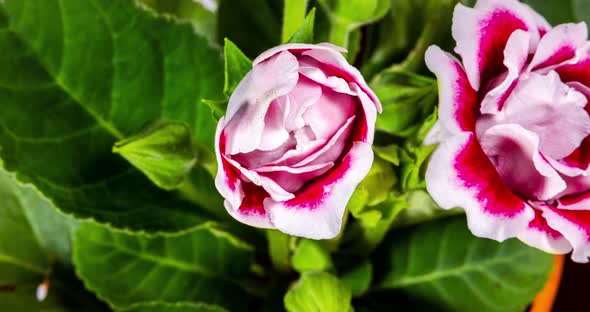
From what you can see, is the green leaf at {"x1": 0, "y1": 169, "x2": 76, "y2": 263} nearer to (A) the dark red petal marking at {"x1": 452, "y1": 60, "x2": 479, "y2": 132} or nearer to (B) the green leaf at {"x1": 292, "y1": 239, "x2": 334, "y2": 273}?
(B) the green leaf at {"x1": 292, "y1": 239, "x2": 334, "y2": 273}

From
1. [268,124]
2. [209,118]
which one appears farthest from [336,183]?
[209,118]

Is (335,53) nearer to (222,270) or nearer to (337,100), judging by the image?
(337,100)

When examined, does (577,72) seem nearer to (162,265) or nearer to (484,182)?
(484,182)

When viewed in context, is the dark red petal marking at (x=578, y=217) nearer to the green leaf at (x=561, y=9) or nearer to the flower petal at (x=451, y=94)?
the flower petal at (x=451, y=94)

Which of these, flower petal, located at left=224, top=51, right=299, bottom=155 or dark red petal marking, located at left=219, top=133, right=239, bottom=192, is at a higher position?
flower petal, located at left=224, top=51, right=299, bottom=155

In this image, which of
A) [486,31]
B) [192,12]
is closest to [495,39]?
[486,31]

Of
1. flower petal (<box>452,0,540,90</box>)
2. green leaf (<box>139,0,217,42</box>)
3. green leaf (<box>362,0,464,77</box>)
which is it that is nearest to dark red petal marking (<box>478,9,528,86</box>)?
flower petal (<box>452,0,540,90</box>)
